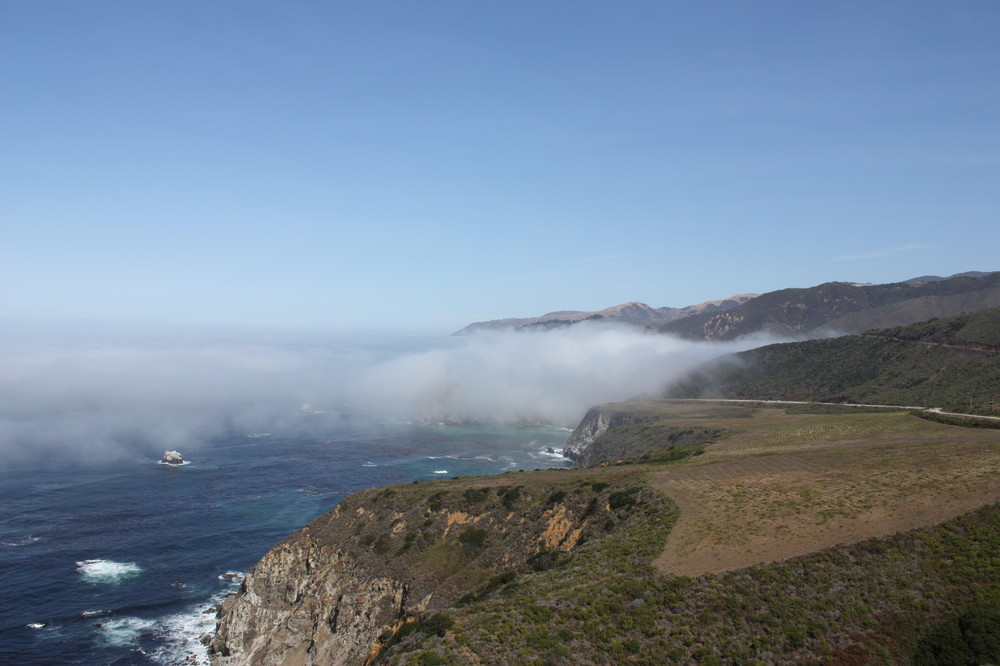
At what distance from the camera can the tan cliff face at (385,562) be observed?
49719mm

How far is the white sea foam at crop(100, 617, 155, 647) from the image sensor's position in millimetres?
62156

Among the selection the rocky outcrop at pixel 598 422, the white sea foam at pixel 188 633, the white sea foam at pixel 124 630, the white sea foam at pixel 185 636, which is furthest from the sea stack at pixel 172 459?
the rocky outcrop at pixel 598 422

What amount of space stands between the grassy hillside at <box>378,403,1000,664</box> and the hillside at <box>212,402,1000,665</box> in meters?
0.12

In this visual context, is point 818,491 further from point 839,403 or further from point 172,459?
point 172,459

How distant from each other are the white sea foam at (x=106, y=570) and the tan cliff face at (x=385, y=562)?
86.8 ft

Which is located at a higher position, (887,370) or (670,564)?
(887,370)

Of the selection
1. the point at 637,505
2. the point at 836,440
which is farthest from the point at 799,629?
the point at 836,440

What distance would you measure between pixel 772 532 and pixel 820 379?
4879 inches

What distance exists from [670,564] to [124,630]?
62225 mm

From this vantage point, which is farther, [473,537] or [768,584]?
[473,537]

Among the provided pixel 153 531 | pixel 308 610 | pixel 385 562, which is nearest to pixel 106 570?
pixel 153 531

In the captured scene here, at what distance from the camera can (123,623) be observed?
66.2 m

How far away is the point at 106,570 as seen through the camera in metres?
80.9

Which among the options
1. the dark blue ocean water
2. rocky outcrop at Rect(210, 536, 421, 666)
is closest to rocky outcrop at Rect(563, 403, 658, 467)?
the dark blue ocean water
